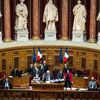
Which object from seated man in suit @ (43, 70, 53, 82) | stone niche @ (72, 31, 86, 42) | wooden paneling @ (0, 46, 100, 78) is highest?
stone niche @ (72, 31, 86, 42)

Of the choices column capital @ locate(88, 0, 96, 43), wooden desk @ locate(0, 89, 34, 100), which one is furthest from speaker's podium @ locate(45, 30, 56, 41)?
wooden desk @ locate(0, 89, 34, 100)

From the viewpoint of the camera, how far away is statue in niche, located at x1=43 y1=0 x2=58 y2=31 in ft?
133

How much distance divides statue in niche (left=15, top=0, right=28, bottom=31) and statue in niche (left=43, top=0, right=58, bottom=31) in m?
1.63

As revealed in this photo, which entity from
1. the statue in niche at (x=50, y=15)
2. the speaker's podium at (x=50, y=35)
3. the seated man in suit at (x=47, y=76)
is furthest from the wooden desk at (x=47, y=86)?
the statue in niche at (x=50, y=15)

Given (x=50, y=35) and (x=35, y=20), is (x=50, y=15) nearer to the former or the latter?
(x=35, y=20)

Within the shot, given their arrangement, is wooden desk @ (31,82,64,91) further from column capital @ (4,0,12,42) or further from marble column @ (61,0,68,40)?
marble column @ (61,0,68,40)

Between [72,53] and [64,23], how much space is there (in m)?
2.64

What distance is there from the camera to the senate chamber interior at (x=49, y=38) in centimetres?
3935

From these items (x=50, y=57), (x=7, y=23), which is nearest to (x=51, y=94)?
(x=50, y=57)

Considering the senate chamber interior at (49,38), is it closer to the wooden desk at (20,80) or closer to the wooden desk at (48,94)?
the wooden desk at (20,80)

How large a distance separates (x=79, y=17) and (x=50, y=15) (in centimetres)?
236

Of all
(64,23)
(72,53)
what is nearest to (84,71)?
(72,53)

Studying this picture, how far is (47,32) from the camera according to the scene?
40.8m

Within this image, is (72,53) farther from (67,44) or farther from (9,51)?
(9,51)
